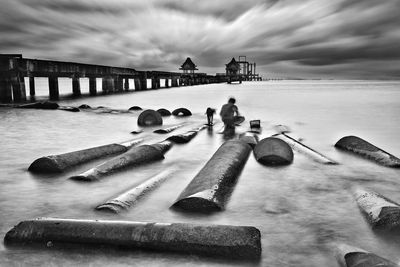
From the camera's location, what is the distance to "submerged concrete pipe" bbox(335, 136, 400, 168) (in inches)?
270

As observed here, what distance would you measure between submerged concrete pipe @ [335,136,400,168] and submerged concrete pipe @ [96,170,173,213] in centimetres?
476

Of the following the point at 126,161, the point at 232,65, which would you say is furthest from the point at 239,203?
the point at 232,65

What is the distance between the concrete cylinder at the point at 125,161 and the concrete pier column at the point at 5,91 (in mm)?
18785

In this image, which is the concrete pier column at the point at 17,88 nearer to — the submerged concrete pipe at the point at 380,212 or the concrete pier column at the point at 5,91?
the concrete pier column at the point at 5,91

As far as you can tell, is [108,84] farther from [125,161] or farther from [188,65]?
[188,65]

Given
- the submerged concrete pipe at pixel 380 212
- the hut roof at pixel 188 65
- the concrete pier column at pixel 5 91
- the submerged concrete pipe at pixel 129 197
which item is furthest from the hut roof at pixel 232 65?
the submerged concrete pipe at pixel 380 212

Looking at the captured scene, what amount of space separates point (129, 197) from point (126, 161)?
1.84 metres

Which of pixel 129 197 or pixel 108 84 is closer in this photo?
pixel 129 197

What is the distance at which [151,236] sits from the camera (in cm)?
305

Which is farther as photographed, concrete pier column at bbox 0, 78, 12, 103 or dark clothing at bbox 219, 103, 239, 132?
concrete pier column at bbox 0, 78, 12, 103

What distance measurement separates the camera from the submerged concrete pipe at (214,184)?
13.6 ft

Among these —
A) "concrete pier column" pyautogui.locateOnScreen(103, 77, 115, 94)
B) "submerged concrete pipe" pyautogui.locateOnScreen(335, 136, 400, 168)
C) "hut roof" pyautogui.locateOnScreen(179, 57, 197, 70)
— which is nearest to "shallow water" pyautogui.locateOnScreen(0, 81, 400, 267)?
"submerged concrete pipe" pyautogui.locateOnScreen(335, 136, 400, 168)

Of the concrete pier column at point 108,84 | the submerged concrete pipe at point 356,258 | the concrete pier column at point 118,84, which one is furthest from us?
the concrete pier column at point 118,84

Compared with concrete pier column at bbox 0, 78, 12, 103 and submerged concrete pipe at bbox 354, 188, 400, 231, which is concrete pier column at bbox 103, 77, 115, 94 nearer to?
concrete pier column at bbox 0, 78, 12, 103
